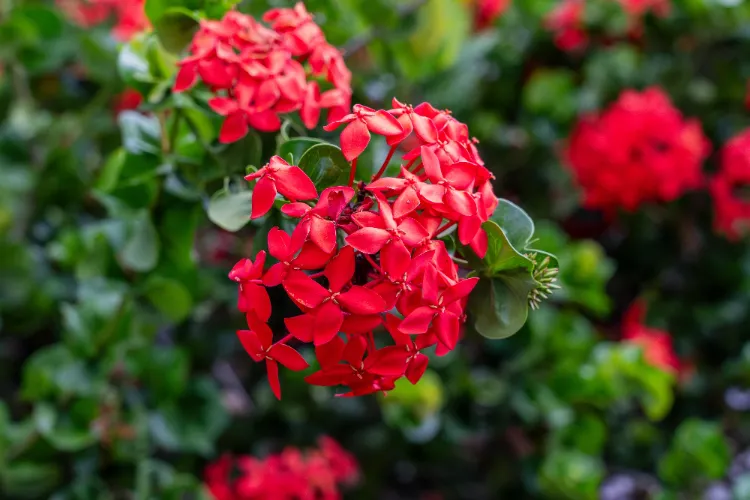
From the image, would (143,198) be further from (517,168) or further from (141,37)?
(517,168)

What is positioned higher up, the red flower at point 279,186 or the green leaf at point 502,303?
the red flower at point 279,186

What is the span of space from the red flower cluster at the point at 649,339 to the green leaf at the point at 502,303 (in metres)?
0.83

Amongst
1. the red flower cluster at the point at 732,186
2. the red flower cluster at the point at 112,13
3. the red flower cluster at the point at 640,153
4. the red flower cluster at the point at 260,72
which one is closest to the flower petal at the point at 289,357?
the red flower cluster at the point at 260,72

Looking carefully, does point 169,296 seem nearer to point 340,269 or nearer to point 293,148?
point 293,148

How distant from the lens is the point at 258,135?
2.47 feet

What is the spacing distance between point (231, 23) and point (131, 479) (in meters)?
0.79

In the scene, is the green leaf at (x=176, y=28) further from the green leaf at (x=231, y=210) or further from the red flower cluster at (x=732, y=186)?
the red flower cluster at (x=732, y=186)

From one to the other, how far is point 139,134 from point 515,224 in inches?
19.2

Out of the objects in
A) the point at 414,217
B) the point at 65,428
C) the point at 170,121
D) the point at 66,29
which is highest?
the point at 414,217

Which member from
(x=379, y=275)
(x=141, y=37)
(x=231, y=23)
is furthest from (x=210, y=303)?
(x=379, y=275)

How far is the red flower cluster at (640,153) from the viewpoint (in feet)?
4.76

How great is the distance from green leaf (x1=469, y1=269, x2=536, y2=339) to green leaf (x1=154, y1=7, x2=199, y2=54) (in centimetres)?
40

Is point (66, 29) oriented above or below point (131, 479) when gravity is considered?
above

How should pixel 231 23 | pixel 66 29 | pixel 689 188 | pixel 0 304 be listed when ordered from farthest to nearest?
pixel 689 188
pixel 66 29
pixel 0 304
pixel 231 23
